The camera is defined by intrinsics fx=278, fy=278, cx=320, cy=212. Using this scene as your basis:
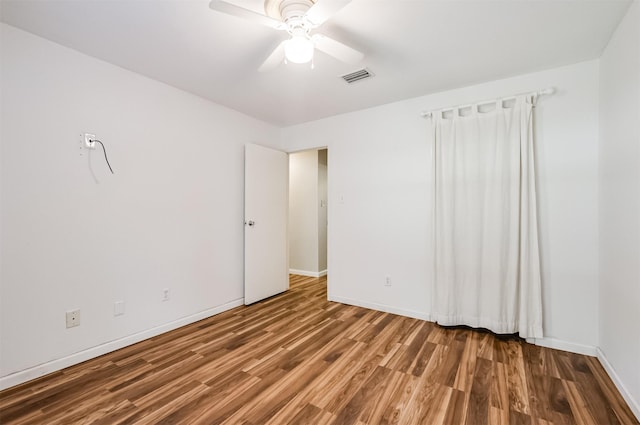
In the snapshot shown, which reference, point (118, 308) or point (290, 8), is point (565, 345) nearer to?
point (290, 8)

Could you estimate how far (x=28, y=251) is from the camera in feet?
6.19

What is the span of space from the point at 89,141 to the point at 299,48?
1.83m

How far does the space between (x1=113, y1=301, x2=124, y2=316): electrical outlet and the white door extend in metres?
1.31

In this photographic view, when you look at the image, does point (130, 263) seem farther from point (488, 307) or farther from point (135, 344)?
point (488, 307)

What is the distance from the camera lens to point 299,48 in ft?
5.22

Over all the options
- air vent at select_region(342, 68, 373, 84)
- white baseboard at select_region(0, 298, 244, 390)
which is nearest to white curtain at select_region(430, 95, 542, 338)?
air vent at select_region(342, 68, 373, 84)

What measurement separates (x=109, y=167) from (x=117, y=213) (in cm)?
39

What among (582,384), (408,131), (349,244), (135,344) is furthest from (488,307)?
(135,344)

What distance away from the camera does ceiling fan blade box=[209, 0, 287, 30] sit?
1334 mm

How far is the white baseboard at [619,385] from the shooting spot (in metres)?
1.54

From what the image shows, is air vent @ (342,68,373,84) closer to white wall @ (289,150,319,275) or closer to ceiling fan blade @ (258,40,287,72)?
ceiling fan blade @ (258,40,287,72)

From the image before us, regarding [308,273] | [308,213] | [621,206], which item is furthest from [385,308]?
[308,213]

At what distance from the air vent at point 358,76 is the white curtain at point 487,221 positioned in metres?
0.87

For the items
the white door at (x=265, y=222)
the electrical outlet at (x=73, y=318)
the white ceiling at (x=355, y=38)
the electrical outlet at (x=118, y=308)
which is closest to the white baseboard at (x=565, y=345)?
the white ceiling at (x=355, y=38)
